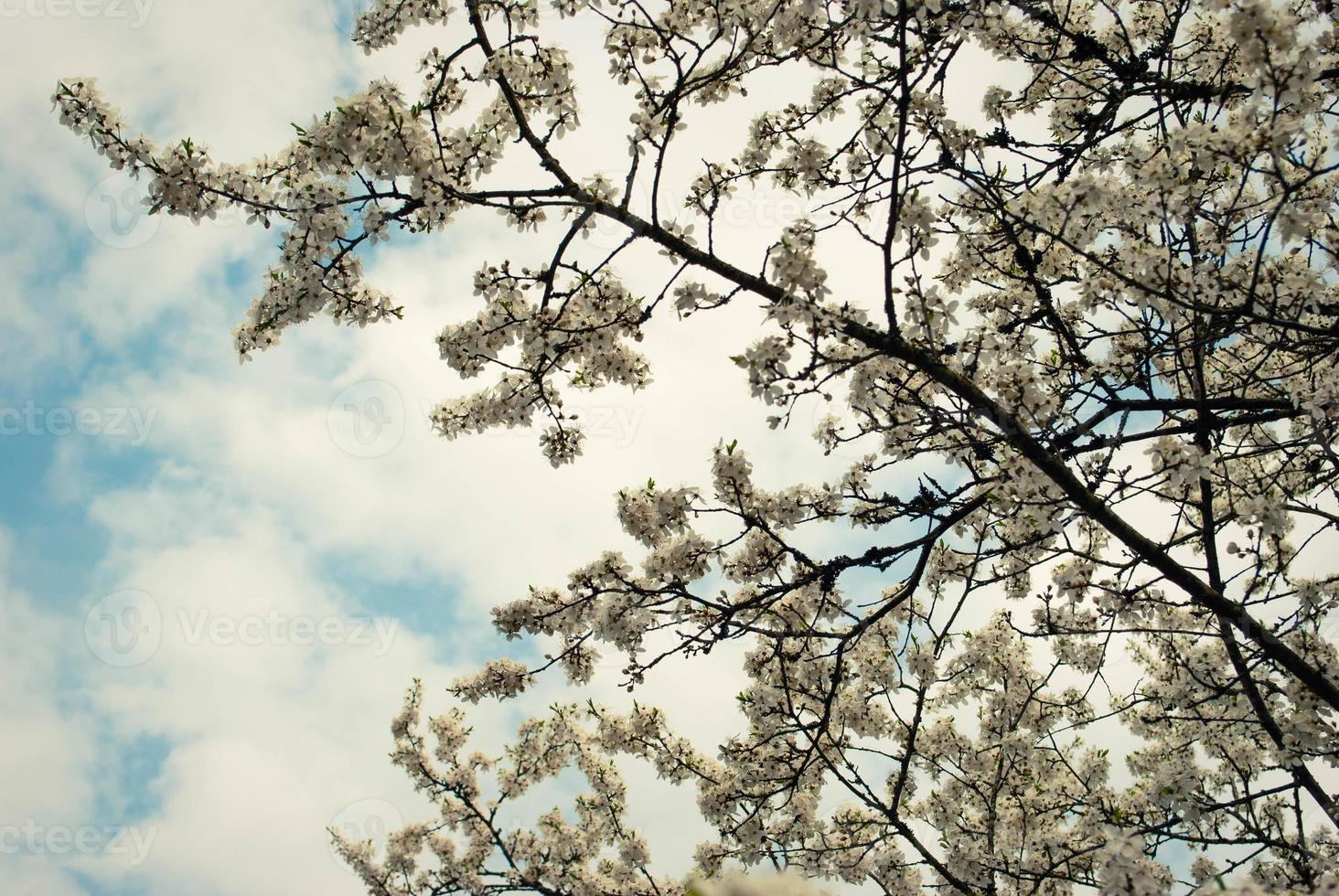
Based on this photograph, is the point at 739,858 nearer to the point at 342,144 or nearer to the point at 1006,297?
the point at 1006,297

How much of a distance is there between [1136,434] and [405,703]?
1225 centimetres

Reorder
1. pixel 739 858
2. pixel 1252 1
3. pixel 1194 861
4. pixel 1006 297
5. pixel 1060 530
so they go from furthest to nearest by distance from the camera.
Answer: pixel 1194 861 → pixel 739 858 → pixel 1006 297 → pixel 1060 530 → pixel 1252 1

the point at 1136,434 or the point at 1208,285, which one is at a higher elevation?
the point at 1208,285

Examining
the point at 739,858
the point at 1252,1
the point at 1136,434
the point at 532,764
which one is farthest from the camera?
the point at 532,764

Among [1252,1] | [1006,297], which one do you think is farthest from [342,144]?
[1006,297]

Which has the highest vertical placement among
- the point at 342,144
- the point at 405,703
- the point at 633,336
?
the point at 405,703

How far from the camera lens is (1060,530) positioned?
479cm

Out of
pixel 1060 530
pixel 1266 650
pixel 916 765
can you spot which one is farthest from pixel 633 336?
pixel 916 765

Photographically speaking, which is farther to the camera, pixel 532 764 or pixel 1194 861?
pixel 532 764

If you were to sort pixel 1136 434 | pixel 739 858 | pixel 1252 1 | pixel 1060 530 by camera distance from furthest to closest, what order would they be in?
pixel 739 858
pixel 1136 434
pixel 1060 530
pixel 1252 1

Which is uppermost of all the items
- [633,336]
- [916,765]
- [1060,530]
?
[633,336]

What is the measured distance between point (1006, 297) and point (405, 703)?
1149 centimetres

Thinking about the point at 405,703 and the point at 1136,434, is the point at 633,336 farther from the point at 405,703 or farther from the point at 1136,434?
the point at 405,703

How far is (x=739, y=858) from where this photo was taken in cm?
906
